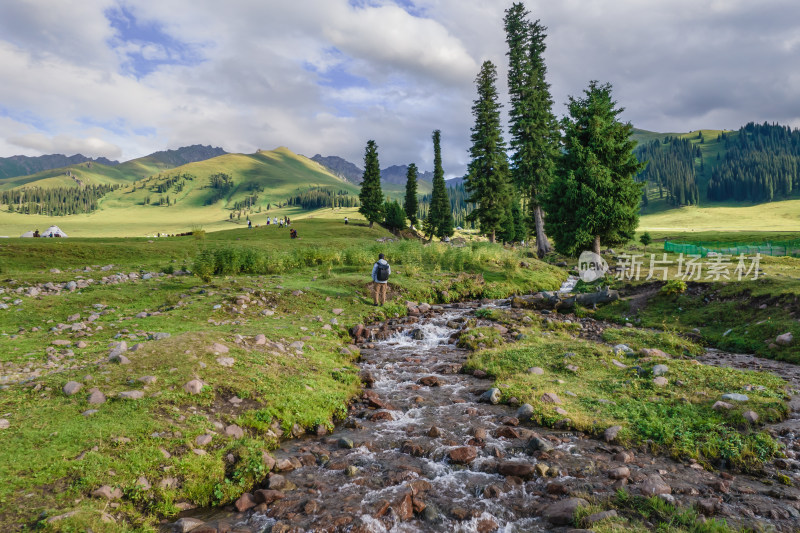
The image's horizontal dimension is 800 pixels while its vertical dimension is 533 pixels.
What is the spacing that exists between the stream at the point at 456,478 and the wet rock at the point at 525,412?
0.23 m

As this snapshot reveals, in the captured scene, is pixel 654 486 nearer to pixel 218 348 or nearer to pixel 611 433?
pixel 611 433

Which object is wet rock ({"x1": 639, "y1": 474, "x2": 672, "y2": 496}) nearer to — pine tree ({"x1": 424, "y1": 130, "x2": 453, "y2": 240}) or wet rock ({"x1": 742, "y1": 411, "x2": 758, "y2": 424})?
wet rock ({"x1": 742, "y1": 411, "x2": 758, "y2": 424})

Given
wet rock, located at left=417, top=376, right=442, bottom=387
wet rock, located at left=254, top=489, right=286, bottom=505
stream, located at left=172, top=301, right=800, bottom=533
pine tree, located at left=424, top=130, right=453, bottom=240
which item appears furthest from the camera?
pine tree, located at left=424, top=130, right=453, bottom=240

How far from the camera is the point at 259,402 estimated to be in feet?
28.2

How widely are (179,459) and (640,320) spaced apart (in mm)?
19348

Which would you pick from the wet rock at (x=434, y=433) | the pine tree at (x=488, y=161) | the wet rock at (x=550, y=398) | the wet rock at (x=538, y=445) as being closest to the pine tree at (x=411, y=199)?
the pine tree at (x=488, y=161)

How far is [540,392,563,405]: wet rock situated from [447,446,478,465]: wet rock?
115 inches

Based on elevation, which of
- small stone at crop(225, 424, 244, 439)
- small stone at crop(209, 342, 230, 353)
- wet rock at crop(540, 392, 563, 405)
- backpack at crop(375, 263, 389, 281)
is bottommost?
wet rock at crop(540, 392, 563, 405)

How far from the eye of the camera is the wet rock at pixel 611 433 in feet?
25.1

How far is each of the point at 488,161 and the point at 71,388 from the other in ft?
170

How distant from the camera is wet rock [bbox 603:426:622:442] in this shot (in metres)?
7.66

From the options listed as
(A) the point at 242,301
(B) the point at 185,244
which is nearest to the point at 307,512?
(A) the point at 242,301

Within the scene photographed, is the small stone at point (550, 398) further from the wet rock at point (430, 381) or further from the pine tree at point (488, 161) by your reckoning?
the pine tree at point (488, 161)

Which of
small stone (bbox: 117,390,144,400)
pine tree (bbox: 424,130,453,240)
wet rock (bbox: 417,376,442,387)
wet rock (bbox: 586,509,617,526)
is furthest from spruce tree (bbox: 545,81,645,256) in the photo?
pine tree (bbox: 424,130,453,240)
